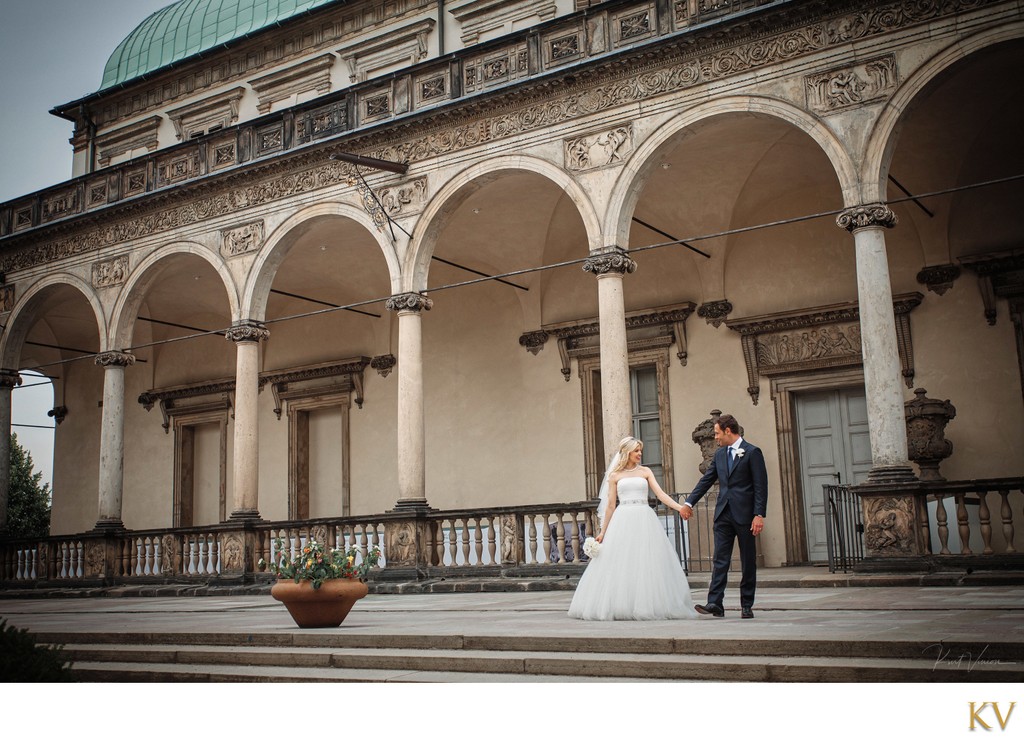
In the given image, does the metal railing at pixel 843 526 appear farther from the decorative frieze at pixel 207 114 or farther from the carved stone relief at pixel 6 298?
the carved stone relief at pixel 6 298

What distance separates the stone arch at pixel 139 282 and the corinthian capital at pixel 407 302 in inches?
143

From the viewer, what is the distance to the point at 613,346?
1359 centimetres

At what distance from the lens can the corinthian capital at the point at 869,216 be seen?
11914 millimetres

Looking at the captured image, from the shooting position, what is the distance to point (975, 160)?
14664 millimetres

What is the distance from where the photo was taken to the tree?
3328cm

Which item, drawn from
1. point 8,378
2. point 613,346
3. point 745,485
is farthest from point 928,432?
point 8,378

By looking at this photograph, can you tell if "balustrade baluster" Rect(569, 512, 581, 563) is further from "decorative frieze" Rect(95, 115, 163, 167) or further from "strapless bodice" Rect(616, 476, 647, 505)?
"decorative frieze" Rect(95, 115, 163, 167)

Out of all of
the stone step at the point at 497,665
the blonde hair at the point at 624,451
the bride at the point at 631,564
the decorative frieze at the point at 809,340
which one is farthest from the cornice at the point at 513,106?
the stone step at the point at 497,665

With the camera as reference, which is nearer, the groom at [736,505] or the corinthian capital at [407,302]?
the groom at [736,505]

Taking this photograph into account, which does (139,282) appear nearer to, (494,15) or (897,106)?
(494,15)

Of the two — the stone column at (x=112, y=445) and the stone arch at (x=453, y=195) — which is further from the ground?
the stone arch at (x=453, y=195)

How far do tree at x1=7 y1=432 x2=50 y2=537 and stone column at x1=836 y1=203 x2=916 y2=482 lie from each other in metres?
28.5
